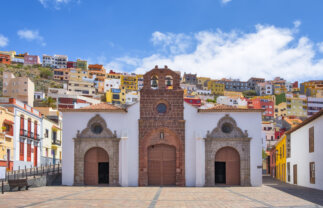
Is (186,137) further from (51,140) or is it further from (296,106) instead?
(296,106)

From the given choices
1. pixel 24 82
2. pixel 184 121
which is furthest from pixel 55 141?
pixel 24 82

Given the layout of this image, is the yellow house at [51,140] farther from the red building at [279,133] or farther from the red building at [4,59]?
the red building at [4,59]

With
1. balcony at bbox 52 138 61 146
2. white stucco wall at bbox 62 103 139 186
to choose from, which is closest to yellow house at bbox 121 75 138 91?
balcony at bbox 52 138 61 146

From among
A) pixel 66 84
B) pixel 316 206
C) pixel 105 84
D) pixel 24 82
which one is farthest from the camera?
pixel 105 84

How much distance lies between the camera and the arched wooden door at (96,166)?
29266 mm

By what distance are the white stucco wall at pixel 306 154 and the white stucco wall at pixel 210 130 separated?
3510 mm

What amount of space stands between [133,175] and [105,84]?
102990 millimetres

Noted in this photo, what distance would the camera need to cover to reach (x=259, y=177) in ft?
94.1

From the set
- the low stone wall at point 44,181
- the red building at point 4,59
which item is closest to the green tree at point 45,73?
the red building at point 4,59

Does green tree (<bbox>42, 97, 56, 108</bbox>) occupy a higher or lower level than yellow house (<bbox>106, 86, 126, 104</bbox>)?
lower

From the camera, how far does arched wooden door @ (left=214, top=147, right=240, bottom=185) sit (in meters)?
29.2

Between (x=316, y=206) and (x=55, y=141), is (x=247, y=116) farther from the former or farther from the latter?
(x=55, y=141)

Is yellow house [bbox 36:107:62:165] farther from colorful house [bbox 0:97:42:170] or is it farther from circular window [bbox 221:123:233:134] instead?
circular window [bbox 221:123:233:134]

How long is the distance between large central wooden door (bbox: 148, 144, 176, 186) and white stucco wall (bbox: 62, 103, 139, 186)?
113cm
